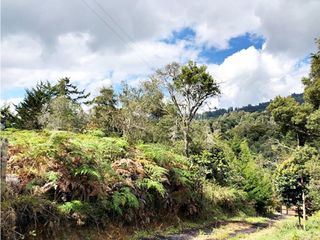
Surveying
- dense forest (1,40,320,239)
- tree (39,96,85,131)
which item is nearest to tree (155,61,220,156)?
dense forest (1,40,320,239)

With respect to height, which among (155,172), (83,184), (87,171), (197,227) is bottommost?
(197,227)

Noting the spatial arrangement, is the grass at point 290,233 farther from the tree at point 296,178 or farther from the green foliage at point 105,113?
the green foliage at point 105,113

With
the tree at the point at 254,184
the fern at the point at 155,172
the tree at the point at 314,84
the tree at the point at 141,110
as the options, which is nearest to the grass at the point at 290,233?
the fern at the point at 155,172

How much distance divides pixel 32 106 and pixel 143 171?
3124 cm

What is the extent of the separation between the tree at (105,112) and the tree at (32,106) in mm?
5222

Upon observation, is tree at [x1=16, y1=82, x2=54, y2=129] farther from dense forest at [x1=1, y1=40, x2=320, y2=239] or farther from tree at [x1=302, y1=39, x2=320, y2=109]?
tree at [x1=302, y1=39, x2=320, y2=109]

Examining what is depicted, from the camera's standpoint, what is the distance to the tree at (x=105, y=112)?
110 feet

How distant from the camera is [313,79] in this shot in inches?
1051

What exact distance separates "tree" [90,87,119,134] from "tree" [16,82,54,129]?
522cm

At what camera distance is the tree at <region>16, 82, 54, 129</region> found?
36.8 m

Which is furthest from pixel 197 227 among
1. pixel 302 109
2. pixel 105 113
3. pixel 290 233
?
pixel 105 113

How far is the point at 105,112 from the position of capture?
118 ft

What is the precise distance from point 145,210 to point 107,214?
5.89 feet

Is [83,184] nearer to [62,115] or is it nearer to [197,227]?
[197,227]
